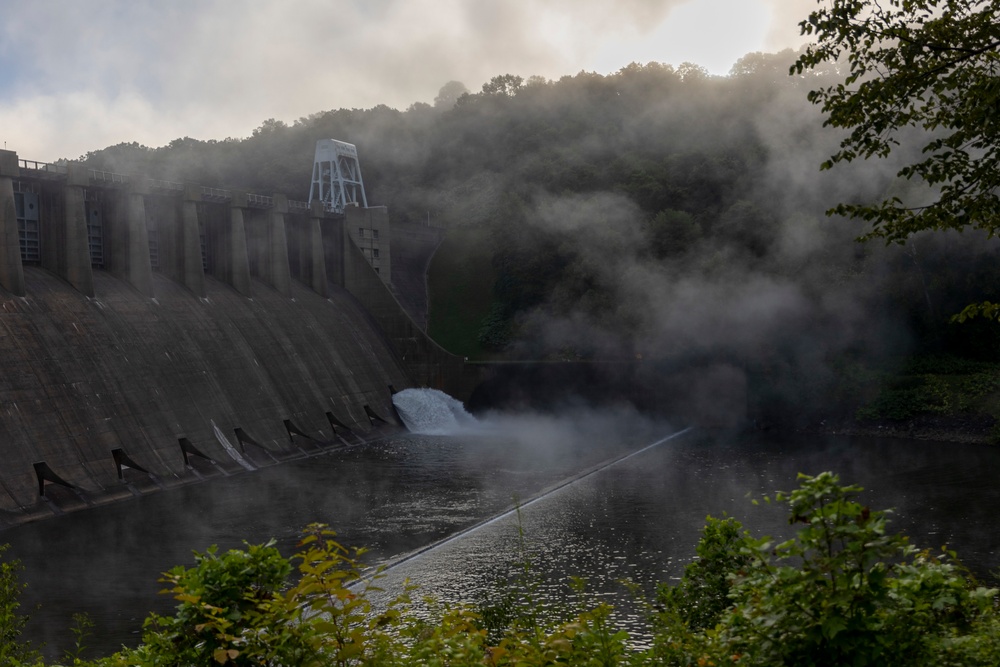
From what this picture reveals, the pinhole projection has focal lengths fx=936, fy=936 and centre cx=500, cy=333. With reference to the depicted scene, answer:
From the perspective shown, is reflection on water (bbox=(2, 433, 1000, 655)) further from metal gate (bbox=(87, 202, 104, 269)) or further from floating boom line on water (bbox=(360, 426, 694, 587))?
metal gate (bbox=(87, 202, 104, 269))

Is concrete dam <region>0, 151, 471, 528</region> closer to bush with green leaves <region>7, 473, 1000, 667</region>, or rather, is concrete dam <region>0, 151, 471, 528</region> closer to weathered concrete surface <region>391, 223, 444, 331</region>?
weathered concrete surface <region>391, 223, 444, 331</region>

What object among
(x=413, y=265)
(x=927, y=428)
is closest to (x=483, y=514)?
(x=927, y=428)

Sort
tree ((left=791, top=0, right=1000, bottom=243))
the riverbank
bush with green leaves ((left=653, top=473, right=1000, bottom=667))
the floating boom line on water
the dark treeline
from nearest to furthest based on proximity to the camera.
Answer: bush with green leaves ((left=653, top=473, right=1000, bottom=667)), tree ((left=791, top=0, right=1000, bottom=243)), the floating boom line on water, the riverbank, the dark treeline

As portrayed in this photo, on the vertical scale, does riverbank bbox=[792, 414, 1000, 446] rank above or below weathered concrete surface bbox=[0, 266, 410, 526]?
below

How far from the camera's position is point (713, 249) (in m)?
56.3

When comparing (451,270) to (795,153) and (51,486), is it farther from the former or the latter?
(51,486)

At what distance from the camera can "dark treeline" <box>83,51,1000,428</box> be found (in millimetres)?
49719

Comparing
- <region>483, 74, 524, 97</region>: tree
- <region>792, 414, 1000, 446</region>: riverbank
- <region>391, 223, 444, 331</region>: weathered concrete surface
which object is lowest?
<region>792, 414, 1000, 446</region>: riverbank

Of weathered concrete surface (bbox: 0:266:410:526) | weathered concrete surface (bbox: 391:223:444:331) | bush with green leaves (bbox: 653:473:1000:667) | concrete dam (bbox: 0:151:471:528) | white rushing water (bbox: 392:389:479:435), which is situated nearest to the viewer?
bush with green leaves (bbox: 653:473:1000:667)

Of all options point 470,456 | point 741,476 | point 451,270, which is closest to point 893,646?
point 741,476

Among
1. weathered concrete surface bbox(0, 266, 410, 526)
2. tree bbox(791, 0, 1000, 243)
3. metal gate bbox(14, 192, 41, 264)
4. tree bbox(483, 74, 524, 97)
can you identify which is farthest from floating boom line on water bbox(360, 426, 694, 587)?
tree bbox(483, 74, 524, 97)

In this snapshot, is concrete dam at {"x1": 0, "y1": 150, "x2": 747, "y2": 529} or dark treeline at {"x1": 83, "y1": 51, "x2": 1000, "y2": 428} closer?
concrete dam at {"x1": 0, "y1": 150, "x2": 747, "y2": 529}

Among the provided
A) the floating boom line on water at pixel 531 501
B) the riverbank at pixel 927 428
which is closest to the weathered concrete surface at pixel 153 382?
the floating boom line on water at pixel 531 501

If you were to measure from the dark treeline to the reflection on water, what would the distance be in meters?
8.54
